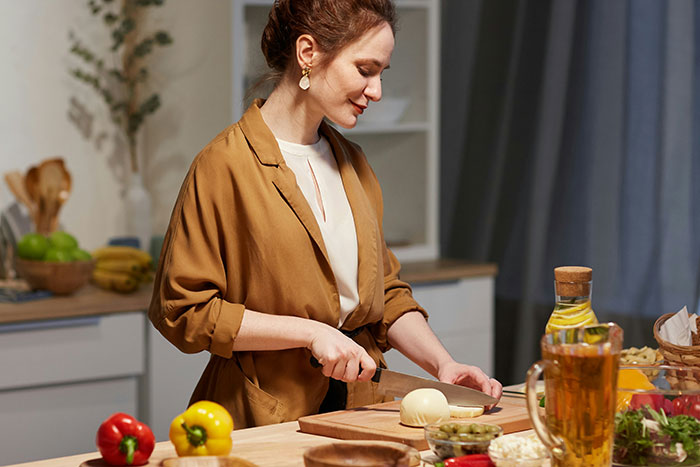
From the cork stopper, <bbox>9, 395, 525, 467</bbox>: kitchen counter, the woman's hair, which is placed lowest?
<bbox>9, 395, 525, 467</bbox>: kitchen counter

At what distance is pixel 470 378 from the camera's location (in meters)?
1.67

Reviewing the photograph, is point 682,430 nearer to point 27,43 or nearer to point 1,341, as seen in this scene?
point 1,341

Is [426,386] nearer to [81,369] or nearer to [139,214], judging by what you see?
[81,369]

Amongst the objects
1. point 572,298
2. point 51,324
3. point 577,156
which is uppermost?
point 577,156

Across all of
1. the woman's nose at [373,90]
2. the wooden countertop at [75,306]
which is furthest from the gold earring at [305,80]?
the wooden countertop at [75,306]

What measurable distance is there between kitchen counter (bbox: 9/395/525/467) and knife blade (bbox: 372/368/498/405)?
0.18 metres

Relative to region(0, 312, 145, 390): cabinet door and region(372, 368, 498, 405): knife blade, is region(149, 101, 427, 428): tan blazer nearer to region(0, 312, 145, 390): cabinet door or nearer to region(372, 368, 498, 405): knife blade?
region(372, 368, 498, 405): knife blade

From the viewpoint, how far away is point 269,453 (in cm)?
136

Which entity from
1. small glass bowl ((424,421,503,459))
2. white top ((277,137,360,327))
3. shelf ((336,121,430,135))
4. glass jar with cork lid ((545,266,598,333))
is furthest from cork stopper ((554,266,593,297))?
shelf ((336,121,430,135))

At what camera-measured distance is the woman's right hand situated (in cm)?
154

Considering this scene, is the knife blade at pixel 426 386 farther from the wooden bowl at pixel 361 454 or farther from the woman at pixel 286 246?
the wooden bowl at pixel 361 454

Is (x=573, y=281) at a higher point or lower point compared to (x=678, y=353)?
higher

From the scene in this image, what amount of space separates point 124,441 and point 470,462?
43 cm

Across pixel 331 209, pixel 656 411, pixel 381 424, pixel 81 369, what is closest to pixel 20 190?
pixel 81 369
